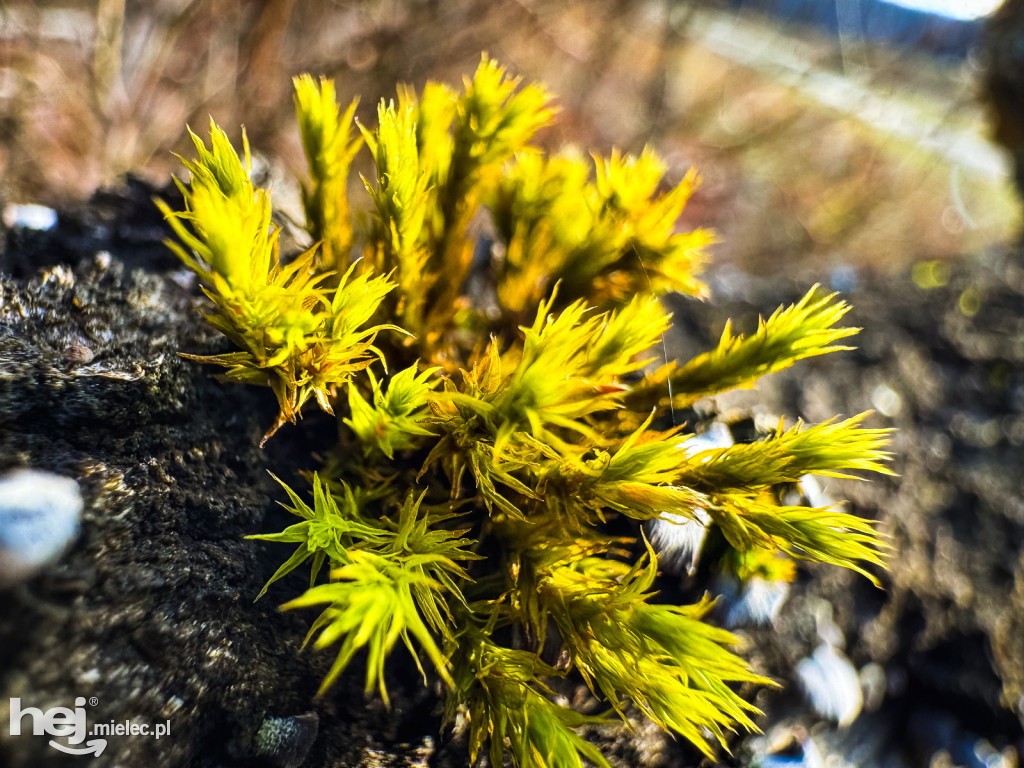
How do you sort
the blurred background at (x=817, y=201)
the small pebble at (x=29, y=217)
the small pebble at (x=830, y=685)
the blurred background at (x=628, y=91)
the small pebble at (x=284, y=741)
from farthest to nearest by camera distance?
the blurred background at (x=628, y=91), the blurred background at (x=817, y=201), the small pebble at (x=830, y=685), the small pebble at (x=29, y=217), the small pebble at (x=284, y=741)

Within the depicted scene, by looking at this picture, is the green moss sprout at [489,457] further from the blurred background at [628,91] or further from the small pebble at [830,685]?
the small pebble at [830,685]

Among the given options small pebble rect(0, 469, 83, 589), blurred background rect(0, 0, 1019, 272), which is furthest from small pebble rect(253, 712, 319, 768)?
blurred background rect(0, 0, 1019, 272)

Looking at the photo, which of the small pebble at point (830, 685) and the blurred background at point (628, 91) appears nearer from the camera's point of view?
the small pebble at point (830, 685)

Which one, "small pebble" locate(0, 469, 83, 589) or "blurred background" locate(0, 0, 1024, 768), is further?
"blurred background" locate(0, 0, 1024, 768)

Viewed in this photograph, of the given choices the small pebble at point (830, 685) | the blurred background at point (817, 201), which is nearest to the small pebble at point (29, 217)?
the blurred background at point (817, 201)

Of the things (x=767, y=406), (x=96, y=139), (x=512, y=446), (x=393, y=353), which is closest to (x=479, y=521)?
(x=512, y=446)

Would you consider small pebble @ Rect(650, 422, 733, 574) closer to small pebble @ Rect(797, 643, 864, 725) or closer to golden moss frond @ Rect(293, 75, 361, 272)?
small pebble @ Rect(797, 643, 864, 725)
